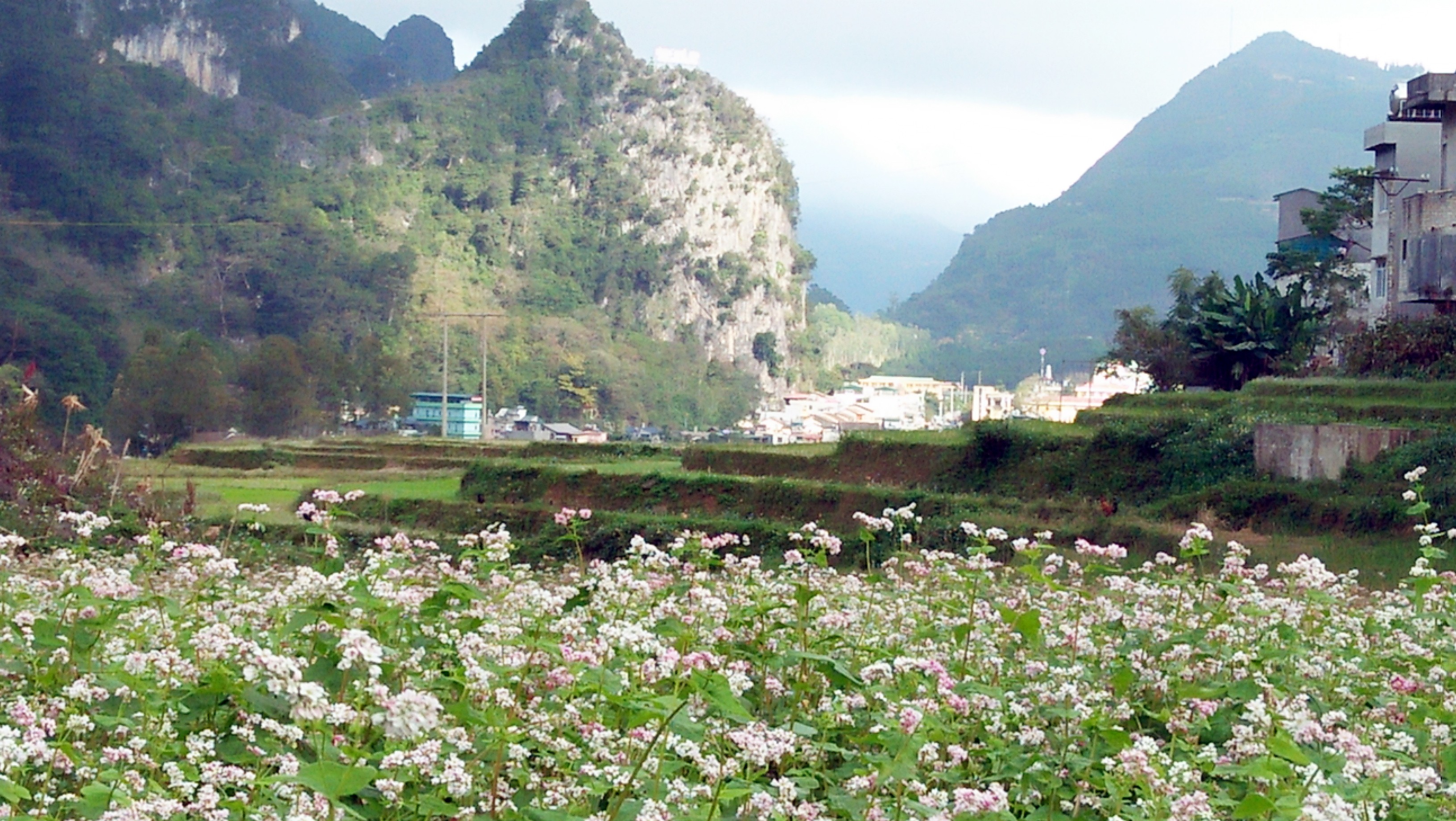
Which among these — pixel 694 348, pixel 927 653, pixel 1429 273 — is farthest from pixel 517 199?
pixel 927 653

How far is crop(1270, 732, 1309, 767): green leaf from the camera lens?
8.77 feet

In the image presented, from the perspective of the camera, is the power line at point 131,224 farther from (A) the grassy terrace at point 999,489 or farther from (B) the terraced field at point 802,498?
(A) the grassy terrace at point 999,489

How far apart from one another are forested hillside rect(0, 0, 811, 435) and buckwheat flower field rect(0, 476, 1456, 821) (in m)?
42.5

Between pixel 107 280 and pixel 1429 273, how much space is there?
5217cm

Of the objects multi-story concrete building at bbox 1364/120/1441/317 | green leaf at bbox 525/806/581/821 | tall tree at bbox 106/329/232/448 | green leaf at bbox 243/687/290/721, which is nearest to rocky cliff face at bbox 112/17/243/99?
tall tree at bbox 106/329/232/448

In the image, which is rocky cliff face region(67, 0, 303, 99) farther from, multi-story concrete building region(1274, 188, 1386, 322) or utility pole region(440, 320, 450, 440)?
multi-story concrete building region(1274, 188, 1386, 322)

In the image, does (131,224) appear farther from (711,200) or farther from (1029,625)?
(1029,625)

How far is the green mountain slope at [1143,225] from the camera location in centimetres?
11156

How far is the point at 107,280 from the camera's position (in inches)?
2328

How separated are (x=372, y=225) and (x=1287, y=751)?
7873 centimetres

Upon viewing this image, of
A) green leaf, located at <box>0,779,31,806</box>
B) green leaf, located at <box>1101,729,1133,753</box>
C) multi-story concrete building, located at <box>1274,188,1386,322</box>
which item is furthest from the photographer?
multi-story concrete building, located at <box>1274,188,1386,322</box>

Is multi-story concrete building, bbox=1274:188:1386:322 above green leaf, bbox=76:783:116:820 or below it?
above

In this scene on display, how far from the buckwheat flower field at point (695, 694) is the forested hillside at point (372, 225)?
139ft

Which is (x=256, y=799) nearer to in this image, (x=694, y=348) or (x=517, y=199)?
(x=694, y=348)
